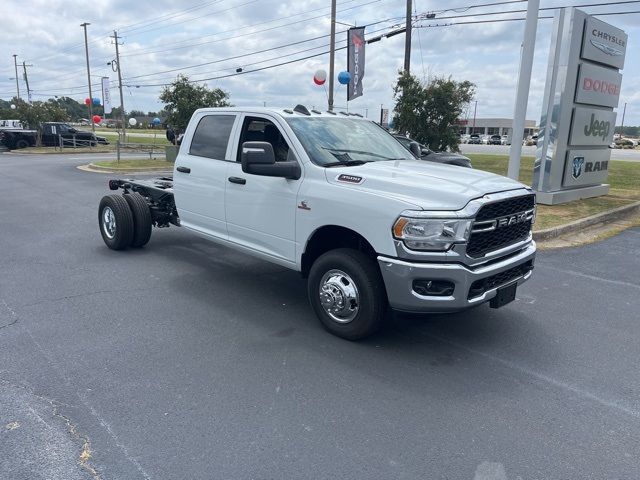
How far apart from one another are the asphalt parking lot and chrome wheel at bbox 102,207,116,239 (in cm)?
108

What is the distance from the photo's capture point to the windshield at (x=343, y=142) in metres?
4.96

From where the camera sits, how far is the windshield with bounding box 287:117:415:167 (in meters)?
4.96

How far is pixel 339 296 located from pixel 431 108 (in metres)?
11.9

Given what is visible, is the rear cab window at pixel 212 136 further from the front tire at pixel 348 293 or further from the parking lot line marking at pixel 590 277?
Result: the parking lot line marking at pixel 590 277

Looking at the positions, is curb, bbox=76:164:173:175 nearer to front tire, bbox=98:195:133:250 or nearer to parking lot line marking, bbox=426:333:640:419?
front tire, bbox=98:195:133:250

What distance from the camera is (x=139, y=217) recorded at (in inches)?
288

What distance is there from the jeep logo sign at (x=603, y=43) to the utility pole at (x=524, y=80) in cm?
185

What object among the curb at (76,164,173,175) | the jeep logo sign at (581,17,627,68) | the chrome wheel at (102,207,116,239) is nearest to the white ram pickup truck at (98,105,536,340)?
the chrome wheel at (102,207,116,239)

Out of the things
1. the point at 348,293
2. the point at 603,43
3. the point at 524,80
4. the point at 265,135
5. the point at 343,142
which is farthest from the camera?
the point at 603,43

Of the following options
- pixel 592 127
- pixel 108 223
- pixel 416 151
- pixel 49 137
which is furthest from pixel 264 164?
pixel 49 137

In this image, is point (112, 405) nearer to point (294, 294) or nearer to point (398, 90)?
point (294, 294)

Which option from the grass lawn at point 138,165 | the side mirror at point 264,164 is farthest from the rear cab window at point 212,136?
the grass lawn at point 138,165

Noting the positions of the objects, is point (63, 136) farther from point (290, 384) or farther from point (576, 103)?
point (290, 384)

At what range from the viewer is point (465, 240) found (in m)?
3.94
